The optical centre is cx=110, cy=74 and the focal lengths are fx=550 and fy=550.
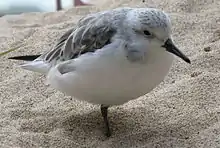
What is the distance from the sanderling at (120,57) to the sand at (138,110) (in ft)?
0.59

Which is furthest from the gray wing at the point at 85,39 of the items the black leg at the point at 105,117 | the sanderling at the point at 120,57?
the black leg at the point at 105,117

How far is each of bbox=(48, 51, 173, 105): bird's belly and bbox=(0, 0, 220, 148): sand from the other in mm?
192

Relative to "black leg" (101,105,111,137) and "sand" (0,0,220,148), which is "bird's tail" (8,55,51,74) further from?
"black leg" (101,105,111,137)

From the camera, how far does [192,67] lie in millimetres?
2695

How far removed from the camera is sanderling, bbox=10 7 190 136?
6.63 feet

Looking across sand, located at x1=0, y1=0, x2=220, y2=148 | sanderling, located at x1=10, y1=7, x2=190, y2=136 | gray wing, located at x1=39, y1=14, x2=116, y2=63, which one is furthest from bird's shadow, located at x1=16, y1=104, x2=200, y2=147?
gray wing, located at x1=39, y1=14, x2=116, y2=63

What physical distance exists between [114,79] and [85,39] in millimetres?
271

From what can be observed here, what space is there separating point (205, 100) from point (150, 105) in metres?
0.25

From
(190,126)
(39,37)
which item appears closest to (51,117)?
(190,126)

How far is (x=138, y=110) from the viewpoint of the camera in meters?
2.45

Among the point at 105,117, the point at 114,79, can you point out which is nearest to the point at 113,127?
the point at 105,117

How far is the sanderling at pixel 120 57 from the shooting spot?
2.02 m

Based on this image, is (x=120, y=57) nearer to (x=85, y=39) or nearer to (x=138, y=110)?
(x=85, y=39)

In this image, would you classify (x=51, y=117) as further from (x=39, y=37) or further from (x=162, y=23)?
(x=39, y=37)
